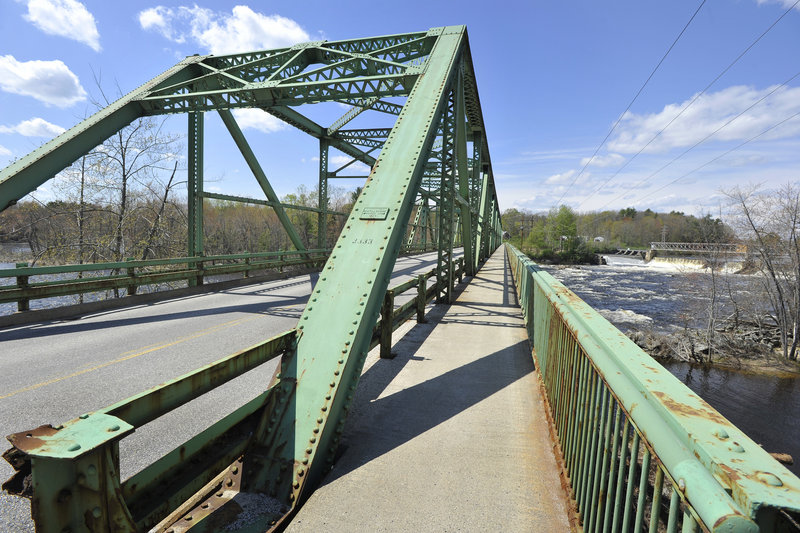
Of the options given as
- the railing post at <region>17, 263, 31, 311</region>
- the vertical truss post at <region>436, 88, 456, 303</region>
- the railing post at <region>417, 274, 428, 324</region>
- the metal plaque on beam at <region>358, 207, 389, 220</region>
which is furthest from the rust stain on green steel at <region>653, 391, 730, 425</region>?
the railing post at <region>17, 263, 31, 311</region>

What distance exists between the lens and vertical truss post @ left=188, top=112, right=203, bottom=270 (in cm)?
1177

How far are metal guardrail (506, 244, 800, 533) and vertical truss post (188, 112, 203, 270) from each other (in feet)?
40.4

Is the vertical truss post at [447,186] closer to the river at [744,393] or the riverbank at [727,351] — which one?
the river at [744,393]

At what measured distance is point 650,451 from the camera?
136 centimetres

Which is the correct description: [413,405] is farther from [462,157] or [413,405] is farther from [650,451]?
[462,157]

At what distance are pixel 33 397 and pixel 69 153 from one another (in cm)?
645

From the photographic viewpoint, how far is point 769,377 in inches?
642

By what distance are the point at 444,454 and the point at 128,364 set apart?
5124mm

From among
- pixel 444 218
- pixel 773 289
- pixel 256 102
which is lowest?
pixel 773 289

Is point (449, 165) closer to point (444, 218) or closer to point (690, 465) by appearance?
point (444, 218)

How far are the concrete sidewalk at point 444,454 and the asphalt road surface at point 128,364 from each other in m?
1.78

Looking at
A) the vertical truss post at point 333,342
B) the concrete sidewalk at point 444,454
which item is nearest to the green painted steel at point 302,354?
the vertical truss post at point 333,342

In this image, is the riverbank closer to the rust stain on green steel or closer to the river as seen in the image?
the river

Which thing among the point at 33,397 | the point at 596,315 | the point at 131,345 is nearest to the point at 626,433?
the point at 596,315
